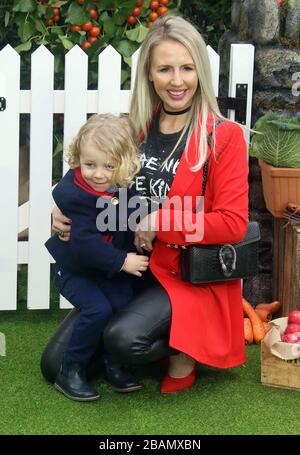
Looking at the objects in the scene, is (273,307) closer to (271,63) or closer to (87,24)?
(271,63)

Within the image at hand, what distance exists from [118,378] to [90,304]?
1.19ft

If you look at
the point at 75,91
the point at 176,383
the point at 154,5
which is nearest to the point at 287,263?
the point at 176,383

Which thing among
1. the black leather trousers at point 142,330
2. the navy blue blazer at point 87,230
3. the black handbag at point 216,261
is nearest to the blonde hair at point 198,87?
the black handbag at point 216,261

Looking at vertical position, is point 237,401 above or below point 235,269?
below

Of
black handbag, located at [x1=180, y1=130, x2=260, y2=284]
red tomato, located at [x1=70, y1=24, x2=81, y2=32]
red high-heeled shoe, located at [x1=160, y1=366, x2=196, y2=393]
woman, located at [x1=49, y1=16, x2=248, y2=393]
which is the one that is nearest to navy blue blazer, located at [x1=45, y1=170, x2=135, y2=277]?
woman, located at [x1=49, y1=16, x2=248, y2=393]

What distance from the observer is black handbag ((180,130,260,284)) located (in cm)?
405

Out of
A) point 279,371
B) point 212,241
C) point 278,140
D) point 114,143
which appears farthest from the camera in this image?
point 278,140

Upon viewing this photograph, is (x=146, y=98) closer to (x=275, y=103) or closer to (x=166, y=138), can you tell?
(x=166, y=138)

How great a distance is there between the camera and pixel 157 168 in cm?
416

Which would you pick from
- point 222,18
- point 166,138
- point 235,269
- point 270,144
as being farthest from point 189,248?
point 222,18

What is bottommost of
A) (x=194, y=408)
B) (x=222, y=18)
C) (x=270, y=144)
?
(x=194, y=408)

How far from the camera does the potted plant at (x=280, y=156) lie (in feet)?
15.6

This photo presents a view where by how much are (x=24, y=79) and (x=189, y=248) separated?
2.92 m

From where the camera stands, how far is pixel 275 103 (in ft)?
16.5
